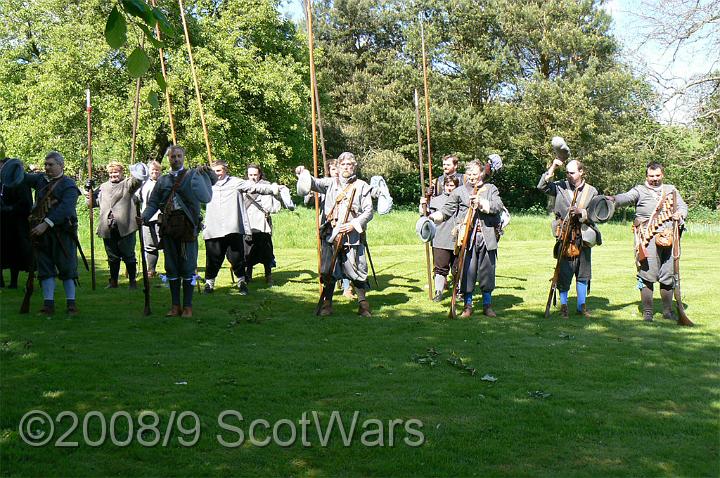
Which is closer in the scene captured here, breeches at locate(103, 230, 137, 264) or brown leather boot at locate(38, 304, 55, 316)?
brown leather boot at locate(38, 304, 55, 316)

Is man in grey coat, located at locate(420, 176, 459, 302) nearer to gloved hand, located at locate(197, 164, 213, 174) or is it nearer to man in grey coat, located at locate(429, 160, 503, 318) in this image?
man in grey coat, located at locate(429, 160, 503, 318)

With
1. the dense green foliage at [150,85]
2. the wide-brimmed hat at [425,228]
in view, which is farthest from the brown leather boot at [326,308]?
the dense green foliage at [150,85]

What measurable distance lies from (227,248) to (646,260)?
6.47 metres

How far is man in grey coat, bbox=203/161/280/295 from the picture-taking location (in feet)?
40.7

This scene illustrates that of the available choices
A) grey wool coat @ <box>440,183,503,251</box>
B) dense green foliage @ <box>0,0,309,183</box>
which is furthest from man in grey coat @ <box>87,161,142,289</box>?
dense green foliage @ <box>0,0,309,183</box>

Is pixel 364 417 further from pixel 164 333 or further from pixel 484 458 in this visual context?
pixel 164 333

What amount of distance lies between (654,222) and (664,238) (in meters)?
0.25

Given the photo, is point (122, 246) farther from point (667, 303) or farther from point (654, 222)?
point (667, 303)

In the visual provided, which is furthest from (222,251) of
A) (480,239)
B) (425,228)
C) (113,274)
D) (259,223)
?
(480,239)

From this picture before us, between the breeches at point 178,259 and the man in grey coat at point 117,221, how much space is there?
2531 millimetres

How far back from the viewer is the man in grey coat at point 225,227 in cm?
1241

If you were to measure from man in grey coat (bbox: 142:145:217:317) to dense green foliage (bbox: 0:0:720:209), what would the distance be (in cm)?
1932

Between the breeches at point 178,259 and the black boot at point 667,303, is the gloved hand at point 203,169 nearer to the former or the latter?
the breeches at point 178,259

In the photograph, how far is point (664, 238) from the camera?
9664mm
